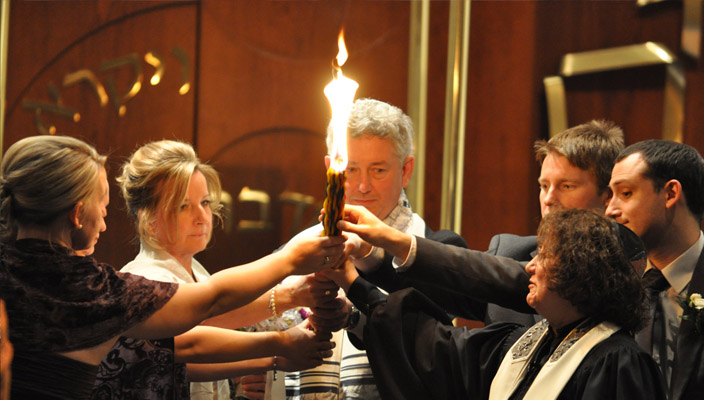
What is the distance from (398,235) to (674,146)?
874mm

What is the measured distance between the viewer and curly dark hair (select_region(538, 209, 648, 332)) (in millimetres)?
1926

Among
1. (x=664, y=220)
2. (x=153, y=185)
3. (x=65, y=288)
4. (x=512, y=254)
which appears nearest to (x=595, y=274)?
(x=664, y=220)

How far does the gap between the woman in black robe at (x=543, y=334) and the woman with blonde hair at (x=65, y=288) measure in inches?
18.2

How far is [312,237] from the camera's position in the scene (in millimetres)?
2145

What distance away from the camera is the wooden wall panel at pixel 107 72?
11.4 ft

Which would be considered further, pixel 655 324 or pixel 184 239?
pixel 184 239

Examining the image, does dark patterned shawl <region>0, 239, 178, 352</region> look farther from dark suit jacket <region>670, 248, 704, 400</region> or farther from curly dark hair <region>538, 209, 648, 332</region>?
dark suit jacket <region>670, 248, 704, 400</region>

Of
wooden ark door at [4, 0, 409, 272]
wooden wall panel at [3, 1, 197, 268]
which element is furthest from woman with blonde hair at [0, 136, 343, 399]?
wooden wall panel at [3, 1, 197, 268]

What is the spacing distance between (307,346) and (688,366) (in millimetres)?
1044

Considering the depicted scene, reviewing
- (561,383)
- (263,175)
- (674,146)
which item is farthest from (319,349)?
(263,175)

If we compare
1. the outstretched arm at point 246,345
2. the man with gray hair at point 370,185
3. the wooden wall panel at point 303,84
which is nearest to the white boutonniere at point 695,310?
A: the man with gray hair at point 370,185

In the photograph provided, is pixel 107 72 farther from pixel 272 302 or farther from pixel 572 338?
pixel 572 338

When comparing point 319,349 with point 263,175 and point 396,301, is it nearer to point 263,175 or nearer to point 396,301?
point 396,301

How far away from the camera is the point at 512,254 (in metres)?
2.52
